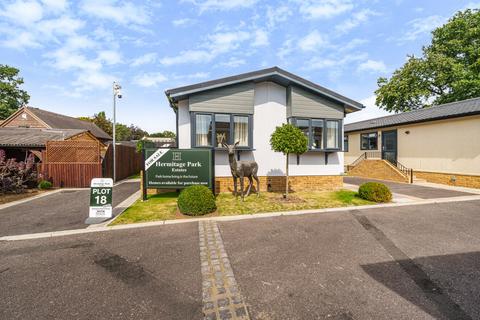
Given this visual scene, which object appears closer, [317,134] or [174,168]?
[174,168]

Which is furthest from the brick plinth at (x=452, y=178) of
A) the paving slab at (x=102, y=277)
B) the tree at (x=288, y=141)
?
the paving slab at (x=102, y=277)

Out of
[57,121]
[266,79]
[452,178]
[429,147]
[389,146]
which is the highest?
[57,121]

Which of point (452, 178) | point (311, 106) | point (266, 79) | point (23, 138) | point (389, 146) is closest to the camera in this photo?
point (266, 79)

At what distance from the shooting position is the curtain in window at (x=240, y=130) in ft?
36.4

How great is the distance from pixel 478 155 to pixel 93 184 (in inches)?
800

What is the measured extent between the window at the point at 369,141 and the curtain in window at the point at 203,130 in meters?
17.7

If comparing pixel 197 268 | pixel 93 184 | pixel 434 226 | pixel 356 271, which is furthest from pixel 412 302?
pixel 93 184

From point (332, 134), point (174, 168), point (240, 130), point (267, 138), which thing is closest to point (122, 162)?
point (174, 168)

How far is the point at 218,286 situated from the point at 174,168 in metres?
6.25

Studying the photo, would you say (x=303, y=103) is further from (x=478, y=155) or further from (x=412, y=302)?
(x=478, y=155)

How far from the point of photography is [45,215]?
24.3ft

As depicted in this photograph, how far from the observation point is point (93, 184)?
6617 millimetres

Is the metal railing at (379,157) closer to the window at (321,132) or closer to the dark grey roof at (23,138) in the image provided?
the window at (321,132)

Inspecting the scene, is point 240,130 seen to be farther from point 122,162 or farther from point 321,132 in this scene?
point 122,162
